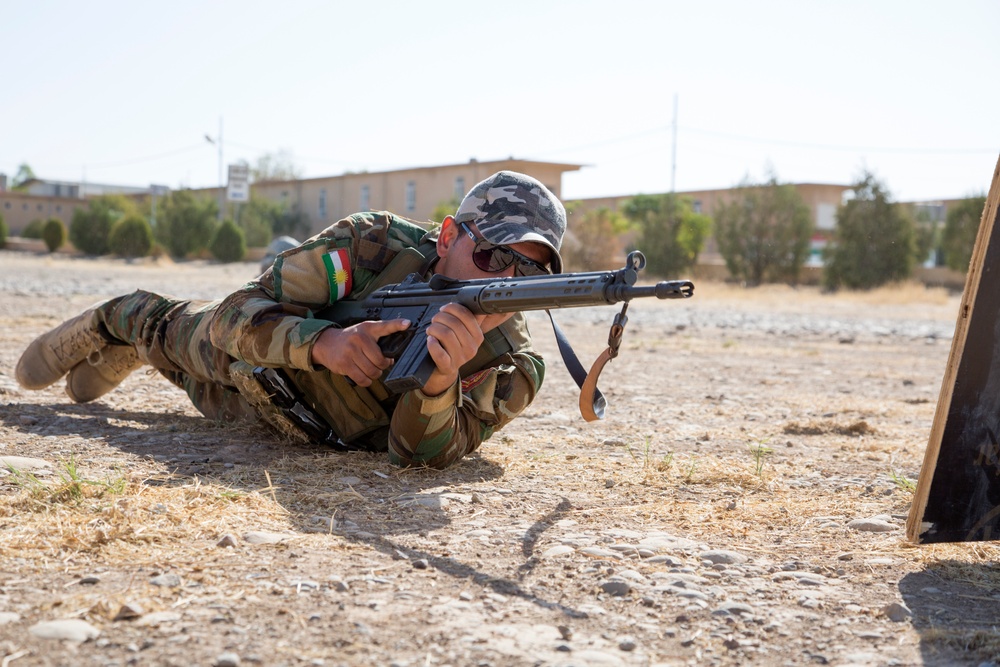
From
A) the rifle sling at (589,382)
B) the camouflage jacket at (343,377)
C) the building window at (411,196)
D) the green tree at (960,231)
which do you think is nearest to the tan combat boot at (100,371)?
the camouflage jacket at (343,377)

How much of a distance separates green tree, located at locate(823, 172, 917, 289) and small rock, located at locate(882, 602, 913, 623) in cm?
3390

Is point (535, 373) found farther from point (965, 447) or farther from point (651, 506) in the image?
point (965, 447)

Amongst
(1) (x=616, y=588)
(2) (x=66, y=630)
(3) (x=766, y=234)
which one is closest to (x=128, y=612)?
(2) (x=66, y=630)

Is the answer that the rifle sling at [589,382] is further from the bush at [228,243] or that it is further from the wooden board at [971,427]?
the bush at [228,243]

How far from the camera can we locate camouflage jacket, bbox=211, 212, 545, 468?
364cm

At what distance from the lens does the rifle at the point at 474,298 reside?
8.72ft

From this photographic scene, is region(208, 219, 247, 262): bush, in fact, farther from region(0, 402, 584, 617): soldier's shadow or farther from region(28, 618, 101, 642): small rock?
region(28, 618, 101, 642): small rock

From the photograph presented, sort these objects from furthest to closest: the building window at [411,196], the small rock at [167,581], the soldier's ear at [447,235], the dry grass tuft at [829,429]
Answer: the building window at [411,196] < the dry grass tuft at [829,429] < the soldier's ear at [447,235] < the small rock at [167,581]

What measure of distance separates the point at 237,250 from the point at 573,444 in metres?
41.0

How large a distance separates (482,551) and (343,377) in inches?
51.6

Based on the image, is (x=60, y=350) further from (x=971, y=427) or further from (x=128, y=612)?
(x=971, y=427)

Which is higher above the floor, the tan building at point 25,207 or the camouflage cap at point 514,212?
the tan building at point 25,207

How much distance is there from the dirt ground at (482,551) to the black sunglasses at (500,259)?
0.81m

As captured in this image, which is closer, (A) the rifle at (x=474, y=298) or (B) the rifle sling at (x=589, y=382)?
(A) the rifle at (x=474, y=298)
